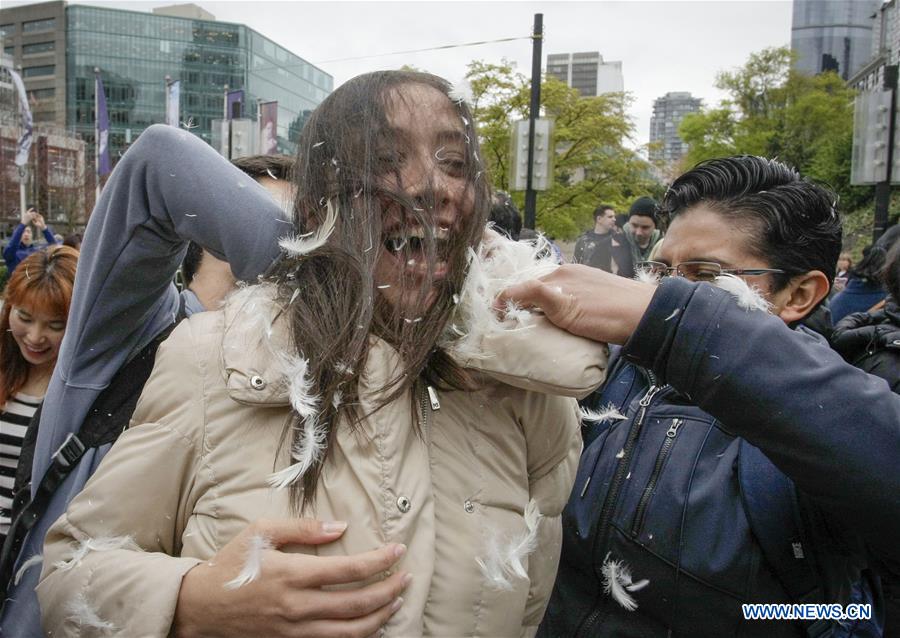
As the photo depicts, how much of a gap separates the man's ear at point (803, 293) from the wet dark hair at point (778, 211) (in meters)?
0.02

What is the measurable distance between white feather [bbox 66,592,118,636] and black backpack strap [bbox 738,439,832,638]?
1320 mm

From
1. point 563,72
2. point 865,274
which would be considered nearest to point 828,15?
point 563,72

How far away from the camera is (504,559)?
4.12 feet

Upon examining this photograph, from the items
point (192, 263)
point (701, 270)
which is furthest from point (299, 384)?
point (192, 263)

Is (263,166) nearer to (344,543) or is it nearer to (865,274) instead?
(344,543)

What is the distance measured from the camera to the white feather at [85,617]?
4.03 feet

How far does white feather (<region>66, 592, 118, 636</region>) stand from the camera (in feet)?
4.03

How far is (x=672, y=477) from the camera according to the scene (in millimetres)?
1598

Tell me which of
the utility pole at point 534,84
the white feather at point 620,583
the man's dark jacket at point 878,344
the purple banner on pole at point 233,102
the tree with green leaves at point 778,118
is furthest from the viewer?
the tree with green leaves at point 778,118

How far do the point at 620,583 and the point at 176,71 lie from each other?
3556 cm

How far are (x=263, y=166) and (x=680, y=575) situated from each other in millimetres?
2029

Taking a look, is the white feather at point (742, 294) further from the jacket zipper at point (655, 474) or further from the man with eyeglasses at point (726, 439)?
the jacket zipper at point (655, 474)

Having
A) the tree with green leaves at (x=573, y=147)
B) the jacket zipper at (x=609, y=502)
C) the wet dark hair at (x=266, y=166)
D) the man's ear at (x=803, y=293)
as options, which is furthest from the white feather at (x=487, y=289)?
the tree with green leaves at (x=573, y=147)

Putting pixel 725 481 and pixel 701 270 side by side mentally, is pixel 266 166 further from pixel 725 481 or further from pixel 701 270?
pixel 725 481
